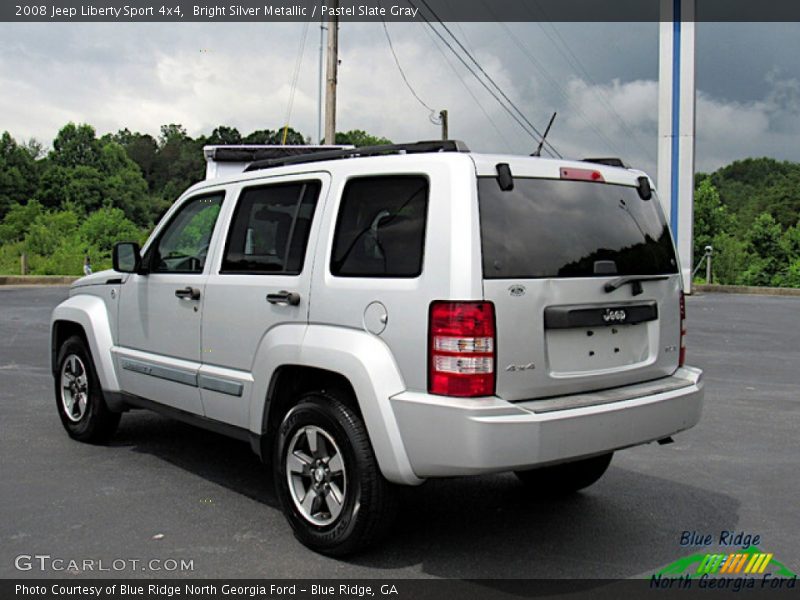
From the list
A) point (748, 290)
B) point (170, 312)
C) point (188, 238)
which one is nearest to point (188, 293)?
point (170, 312)

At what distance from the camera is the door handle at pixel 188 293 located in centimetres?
521

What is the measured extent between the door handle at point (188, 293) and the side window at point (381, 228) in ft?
4.20

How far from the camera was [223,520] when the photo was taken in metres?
4.79

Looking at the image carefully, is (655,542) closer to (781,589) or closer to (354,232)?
(781,589)

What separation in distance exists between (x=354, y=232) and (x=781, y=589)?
274 cm

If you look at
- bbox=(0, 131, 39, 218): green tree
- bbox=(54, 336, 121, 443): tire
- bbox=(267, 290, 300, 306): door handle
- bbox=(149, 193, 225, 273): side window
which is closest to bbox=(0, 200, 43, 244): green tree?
bbox=(0, 131, 39, 218): green tree

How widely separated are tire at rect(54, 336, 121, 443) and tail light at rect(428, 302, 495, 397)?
142 inches

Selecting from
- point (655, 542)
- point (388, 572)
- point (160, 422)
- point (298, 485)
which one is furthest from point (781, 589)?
point (160, 422)

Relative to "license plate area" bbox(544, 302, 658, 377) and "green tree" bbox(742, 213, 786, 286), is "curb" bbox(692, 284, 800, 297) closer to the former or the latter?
"green tree" bbox(742, 213, 786, 286)

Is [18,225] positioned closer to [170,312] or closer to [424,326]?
[170,312]

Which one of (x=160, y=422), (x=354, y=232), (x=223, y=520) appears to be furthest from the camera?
(x=160, y=422)

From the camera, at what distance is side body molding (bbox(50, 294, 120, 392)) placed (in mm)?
6102

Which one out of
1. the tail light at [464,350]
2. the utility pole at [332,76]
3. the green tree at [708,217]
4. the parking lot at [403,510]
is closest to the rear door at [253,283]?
the parking lot at [403,510]

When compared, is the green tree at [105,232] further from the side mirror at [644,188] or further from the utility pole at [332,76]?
the side mirror at [644,188]
